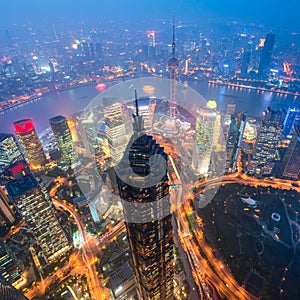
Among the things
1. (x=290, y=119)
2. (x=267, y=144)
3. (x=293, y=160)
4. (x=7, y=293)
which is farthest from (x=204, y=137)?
(x=7, y=293)

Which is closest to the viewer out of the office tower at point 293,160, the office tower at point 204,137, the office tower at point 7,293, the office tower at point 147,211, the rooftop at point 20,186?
the office tower at point 147,211

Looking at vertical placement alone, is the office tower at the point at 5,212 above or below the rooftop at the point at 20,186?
below

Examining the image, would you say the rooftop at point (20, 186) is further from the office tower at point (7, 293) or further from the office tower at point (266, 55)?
the office tower at point (266, 55)

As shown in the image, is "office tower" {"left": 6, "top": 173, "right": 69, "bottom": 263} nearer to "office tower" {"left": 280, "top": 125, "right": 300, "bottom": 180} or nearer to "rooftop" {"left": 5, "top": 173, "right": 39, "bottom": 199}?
"rooftop" {"left": 5, "top": 173, "right": 39, "bottom": 199}

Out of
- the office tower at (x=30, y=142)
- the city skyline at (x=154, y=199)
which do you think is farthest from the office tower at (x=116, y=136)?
the office tower at (x=30, y=142)

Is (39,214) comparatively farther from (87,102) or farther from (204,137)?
(87,102)
